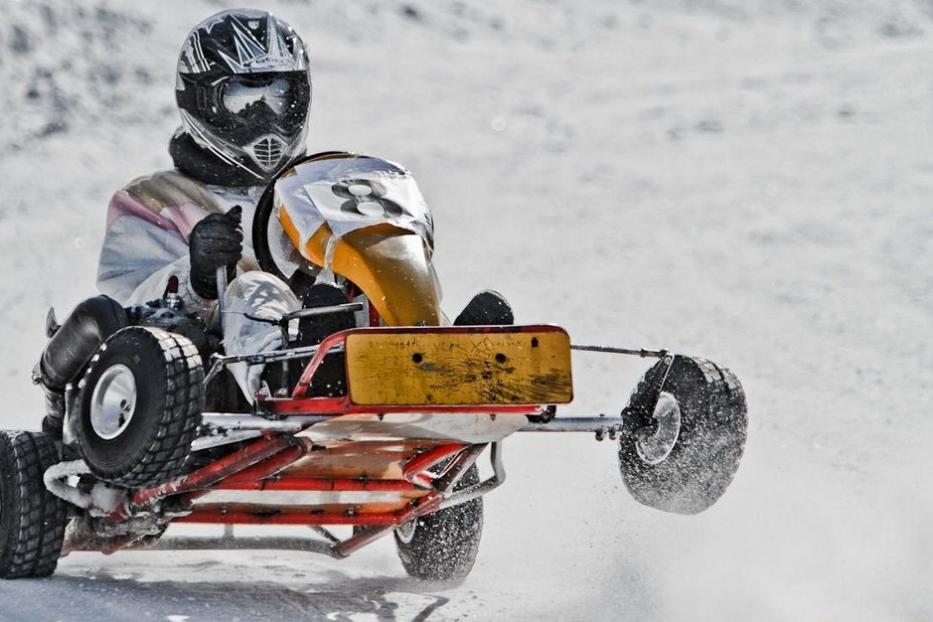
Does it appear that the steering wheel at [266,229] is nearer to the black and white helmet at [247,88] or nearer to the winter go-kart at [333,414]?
the winter go-kart at [333,414]

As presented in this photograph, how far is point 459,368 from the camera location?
5.52 m

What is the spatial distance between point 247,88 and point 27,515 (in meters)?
2.01

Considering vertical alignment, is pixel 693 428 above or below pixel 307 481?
above

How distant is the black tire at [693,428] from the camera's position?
6539mm

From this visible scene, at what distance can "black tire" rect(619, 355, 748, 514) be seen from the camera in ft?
21.5

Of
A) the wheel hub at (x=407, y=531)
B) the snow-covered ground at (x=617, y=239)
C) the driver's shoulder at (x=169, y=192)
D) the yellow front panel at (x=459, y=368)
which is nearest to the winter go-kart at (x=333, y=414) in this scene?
the yellow front panel at (x=459, y=368)

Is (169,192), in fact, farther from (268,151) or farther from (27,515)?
(27,515)

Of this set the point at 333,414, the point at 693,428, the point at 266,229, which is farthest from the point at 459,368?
the point at 266,229

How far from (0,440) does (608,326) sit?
25.7 ft

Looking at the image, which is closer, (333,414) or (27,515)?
(333,414)

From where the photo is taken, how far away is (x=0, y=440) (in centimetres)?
705

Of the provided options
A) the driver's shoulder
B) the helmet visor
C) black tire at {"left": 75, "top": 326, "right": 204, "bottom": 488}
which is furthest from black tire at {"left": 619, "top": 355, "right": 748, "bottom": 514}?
the driver's shoulder

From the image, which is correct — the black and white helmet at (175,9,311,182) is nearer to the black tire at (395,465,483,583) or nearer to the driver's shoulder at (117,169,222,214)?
the driver's shoulder at (117,169,222,214)

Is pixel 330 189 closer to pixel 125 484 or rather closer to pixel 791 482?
pixel 125 484
